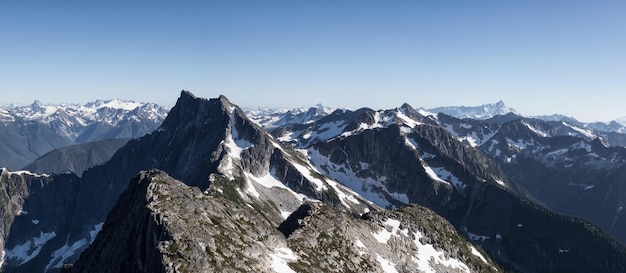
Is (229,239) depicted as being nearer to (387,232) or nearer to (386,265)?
(386,265)

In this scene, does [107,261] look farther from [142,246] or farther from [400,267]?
[400,267]

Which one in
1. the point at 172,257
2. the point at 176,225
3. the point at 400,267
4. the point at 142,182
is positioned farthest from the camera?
the point at 400,267

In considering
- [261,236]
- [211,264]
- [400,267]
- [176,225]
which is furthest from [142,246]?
[400,267]

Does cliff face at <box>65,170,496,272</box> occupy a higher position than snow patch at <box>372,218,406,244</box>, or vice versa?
cliff face at <box>65,170,496,272</box>

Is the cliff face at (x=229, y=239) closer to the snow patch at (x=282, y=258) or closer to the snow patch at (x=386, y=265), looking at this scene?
the snow patch at (x=282, y=258)

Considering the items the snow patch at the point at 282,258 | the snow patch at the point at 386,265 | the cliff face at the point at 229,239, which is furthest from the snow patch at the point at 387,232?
the snow patch at the point at 282,258

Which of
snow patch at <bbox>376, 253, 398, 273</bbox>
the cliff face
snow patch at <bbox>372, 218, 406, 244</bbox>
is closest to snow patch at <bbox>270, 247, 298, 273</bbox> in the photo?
the cliff face

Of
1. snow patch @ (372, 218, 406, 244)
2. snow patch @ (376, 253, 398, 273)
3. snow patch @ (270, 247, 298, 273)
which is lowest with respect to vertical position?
snow patch @ (376, 253, 398, 273)

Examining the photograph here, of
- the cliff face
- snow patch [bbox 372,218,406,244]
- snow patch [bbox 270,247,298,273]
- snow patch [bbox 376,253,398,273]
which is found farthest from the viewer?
snow patch [bbox 372,218,406,244]

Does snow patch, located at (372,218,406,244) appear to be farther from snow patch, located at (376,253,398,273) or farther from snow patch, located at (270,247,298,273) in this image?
snow patch, located at (270,247,298,273)
